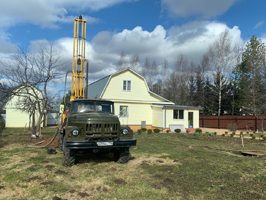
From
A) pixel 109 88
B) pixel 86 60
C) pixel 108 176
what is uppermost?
pixel 86 60

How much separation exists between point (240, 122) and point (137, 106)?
12.2 m

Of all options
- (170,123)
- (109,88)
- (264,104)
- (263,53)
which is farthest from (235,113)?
(109,88)

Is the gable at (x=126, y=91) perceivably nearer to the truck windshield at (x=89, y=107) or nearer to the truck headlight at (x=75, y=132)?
the truck windshield at (x=89, y=107)

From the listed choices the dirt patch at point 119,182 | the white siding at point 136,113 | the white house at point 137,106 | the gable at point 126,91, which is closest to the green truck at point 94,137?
the dirt patch at point 119,182

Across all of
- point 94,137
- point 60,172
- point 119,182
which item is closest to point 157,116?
point 94,137

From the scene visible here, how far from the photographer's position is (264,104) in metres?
24.2

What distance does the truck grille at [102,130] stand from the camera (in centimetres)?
590

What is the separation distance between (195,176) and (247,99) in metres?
25.8

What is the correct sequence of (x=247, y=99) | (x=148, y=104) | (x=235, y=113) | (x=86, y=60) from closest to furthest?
1. (x=86, y=60)
2. (x=148, y=104)
3. (x=247, y=99)
4. (x=235, y=113)

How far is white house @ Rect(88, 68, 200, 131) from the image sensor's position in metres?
21.3

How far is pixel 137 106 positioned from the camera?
2245cm

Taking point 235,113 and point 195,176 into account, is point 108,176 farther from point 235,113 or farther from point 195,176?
point 235,113

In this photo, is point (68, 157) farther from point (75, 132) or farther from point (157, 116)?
point (157, 116)

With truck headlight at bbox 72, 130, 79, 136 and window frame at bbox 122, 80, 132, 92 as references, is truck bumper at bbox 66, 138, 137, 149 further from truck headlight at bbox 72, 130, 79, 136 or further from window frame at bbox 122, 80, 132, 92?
window frame at bbox 122, 80, 132, 92
